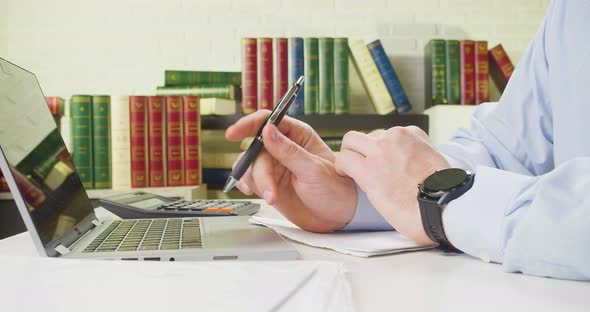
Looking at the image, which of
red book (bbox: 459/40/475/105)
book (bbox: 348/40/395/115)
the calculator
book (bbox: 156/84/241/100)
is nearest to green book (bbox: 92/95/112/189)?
book (bbox: 156/84/241/100)

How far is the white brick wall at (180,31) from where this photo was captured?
221 cm

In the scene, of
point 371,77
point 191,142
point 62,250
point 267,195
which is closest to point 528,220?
point 267,195

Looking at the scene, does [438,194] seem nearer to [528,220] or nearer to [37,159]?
[528,220]

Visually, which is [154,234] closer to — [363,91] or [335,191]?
[335,191]

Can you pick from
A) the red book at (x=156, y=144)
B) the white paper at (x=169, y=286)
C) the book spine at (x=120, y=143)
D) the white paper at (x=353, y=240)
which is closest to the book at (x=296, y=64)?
the red book at (x=156, y=144)

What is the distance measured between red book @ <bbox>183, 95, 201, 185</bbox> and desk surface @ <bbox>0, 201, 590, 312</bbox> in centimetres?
142

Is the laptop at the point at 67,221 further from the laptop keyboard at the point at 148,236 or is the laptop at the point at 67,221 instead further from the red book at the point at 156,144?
the red book at the point at 156,144

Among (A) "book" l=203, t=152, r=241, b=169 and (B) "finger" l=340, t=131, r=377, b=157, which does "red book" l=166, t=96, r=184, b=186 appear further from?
(B) "finger" l=340, t=131, r=377, b=157

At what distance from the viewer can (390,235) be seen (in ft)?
2.00

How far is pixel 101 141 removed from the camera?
5.98 feet

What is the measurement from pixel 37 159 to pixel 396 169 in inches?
14.3

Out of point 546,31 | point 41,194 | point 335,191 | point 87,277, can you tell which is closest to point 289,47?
point 546,31

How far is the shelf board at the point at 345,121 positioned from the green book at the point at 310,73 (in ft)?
0.16

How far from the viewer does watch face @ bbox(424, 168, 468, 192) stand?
0.49m
